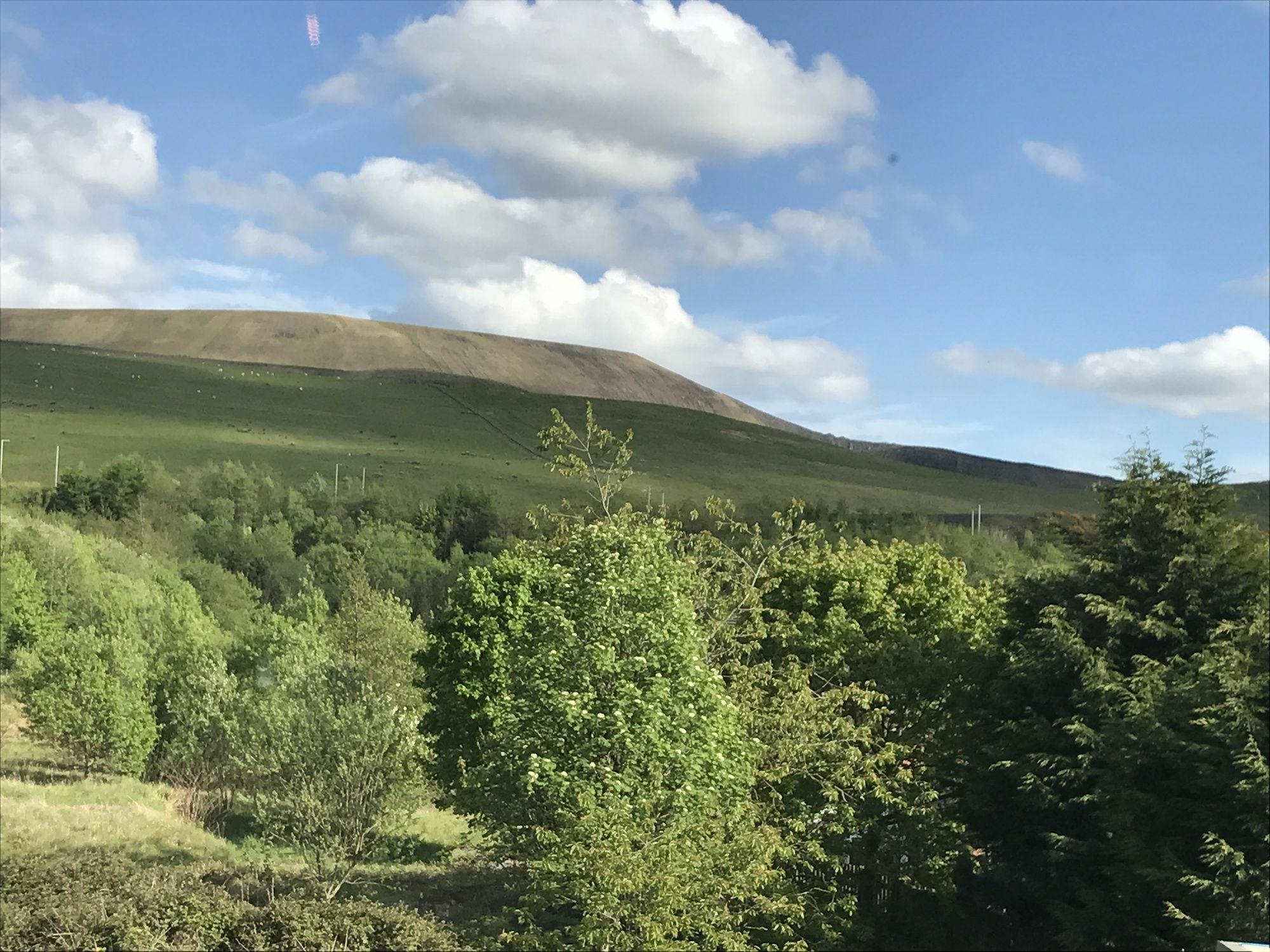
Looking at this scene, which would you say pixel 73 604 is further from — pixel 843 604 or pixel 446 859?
pixel 843 604

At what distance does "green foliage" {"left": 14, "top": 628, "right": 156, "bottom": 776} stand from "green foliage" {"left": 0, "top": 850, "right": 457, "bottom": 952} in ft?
62.8

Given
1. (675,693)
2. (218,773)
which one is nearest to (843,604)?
(675,693)

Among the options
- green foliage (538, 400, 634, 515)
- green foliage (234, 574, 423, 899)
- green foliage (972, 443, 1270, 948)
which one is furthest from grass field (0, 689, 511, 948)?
green foliage (972, 443, 1270, 948)

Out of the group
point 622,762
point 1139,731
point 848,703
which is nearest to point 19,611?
point 848,703

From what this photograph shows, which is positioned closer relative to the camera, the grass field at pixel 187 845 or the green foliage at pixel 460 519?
the grass field at pixel 187 845

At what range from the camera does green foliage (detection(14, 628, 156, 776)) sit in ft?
141

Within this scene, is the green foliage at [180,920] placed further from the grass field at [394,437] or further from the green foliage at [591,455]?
the grass field at [394,437]

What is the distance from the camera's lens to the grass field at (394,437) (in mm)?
134750

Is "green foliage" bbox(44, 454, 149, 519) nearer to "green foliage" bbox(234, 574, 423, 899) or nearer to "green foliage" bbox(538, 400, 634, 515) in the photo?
"green foliage" bbox(234, 574, 423, 899)

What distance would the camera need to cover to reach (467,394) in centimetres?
18550

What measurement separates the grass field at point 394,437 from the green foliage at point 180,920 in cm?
9612

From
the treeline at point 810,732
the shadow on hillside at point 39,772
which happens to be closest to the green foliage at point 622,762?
the treeline at point 810,732

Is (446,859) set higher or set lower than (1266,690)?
lower

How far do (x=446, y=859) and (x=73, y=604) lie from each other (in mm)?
40742
